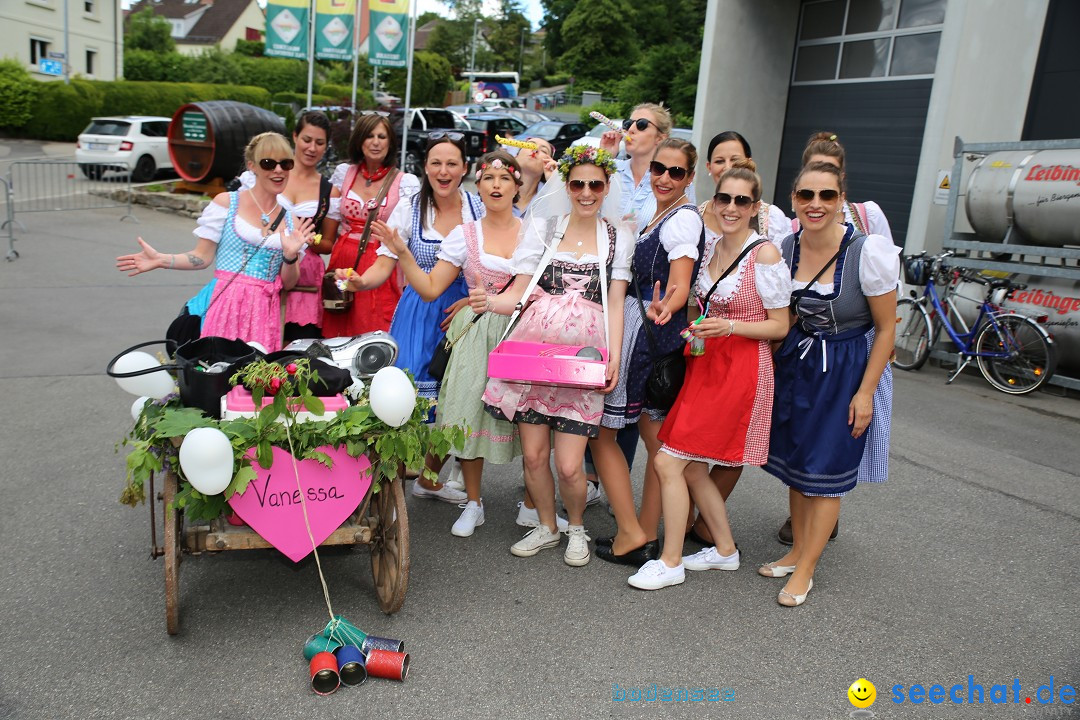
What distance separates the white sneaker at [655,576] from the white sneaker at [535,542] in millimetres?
489

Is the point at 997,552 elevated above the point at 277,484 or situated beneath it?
situated beneath

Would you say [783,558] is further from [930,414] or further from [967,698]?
[930,414]

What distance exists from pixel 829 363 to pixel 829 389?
0.38ft

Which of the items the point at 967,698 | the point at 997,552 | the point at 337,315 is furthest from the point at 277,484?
the point at 997,552

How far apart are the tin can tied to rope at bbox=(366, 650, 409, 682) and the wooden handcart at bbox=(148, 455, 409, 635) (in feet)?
1.06

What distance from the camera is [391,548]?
11.7 feet

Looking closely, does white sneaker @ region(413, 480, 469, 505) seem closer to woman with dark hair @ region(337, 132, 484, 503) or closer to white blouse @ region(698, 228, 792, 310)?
woman with dark hair @ region(337, 132, 484, 503)

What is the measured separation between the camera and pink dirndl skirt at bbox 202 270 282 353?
4383 mm

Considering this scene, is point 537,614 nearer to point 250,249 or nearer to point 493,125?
point 250,249

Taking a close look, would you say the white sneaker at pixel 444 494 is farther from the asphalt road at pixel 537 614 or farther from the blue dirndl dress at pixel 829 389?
the blue dirndl dress at pixel 829 389

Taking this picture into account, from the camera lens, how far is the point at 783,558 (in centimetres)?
425

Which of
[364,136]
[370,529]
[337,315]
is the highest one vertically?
[364,136]

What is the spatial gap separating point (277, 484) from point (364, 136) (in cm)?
254

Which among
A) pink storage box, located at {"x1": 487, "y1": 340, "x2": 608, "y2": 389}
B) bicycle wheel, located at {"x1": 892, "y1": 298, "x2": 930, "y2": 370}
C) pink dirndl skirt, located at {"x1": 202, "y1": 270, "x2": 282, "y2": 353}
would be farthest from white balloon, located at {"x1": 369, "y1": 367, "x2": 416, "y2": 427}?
bicycle wheel, located at {"x1": 892, "y1": 298, "x2": 930, "y2": 370}
